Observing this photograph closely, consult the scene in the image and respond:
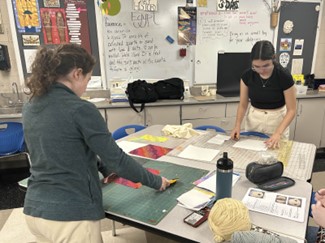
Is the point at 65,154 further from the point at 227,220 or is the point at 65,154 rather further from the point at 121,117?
the point at 121,117

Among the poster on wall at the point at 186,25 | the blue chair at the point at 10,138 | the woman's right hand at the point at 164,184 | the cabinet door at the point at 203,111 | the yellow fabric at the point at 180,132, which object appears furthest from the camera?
the poster on wall at the point at 186,25

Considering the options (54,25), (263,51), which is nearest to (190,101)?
(263,51)

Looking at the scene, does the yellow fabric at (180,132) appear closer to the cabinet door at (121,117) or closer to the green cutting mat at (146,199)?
the green cutting mat at (146,199)

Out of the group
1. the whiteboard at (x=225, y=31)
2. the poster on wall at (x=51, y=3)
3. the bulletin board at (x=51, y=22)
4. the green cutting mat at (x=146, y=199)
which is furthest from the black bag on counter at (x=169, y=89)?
the green cutting mat at (x=146, y=199)

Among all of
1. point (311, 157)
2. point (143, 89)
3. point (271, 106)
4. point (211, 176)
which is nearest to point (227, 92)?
point (143, 89)

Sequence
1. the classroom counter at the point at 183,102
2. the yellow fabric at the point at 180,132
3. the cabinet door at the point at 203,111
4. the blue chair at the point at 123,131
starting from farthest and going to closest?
the cabinet door at the point at 203,111
the classroom counter at the point at 183,102
the blue chair at the point at 123,131
the yellow fabric at the point at 180,132

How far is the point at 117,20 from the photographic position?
132 inches

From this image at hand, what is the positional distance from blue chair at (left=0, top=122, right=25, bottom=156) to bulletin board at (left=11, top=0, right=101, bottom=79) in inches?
28.8

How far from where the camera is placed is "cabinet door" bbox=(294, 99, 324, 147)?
3520 mm

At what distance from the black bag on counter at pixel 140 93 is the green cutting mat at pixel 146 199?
5.87 feet

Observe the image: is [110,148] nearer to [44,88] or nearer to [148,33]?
[44,88]

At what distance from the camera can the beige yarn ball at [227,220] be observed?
94 centimetres

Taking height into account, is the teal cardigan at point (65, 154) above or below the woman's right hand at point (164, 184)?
above

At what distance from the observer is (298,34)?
384cm
